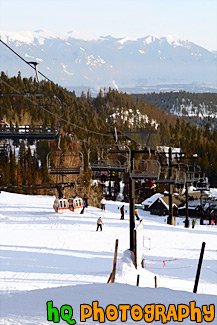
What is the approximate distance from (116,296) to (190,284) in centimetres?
541

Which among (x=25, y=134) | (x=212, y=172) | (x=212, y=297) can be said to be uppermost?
(x=25, y=134)

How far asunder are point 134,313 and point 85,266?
697cm

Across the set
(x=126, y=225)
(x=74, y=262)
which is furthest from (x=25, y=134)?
(x=126, y=225)

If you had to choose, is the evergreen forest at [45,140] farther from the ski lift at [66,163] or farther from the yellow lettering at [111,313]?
the yellow lettering at [111,313]

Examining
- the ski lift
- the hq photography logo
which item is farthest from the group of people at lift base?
the hq photography logo

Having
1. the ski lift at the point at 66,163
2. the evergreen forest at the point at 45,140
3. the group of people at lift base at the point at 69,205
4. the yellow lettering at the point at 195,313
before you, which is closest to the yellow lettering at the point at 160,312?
the yellow lettering at the point at 195,313

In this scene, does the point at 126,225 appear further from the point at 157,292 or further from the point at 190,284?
the point at 157,292

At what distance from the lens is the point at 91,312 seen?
8891 mm

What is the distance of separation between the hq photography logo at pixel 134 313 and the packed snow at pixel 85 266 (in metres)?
0.11

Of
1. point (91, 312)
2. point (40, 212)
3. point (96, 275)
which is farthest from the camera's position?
point (40, 212)

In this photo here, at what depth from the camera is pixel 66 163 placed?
196ft

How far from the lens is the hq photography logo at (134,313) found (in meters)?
8.67

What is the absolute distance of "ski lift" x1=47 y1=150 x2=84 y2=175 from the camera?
21.6 metres

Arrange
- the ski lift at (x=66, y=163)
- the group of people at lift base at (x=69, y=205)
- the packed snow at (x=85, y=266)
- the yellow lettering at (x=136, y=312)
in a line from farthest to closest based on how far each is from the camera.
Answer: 1. the group of people at lift base at (x=69, y=205)
2. the ski lift at (x=66, y=163)
3. the packed snow at (x=85, y=266)
4. the yellow lettering at (x=136, y=312)
